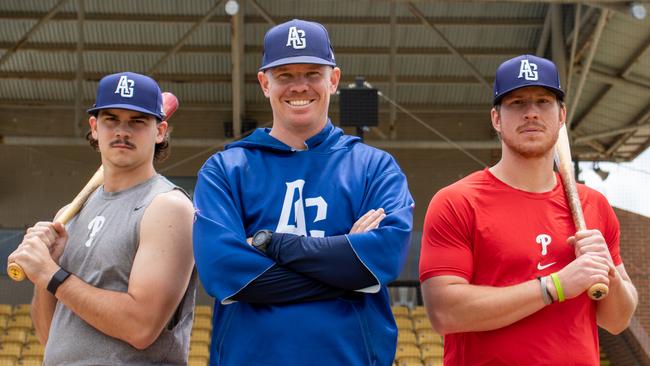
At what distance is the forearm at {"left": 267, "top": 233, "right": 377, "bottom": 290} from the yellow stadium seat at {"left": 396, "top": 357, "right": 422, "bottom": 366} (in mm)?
9263

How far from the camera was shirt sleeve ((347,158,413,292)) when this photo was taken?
2.62 meters

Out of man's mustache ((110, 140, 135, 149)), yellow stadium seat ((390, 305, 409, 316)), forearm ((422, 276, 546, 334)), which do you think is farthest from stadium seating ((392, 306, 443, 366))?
man's mustache ((110, 140, 135, 149))

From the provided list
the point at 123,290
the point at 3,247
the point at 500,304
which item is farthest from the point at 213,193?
the point at 3,247

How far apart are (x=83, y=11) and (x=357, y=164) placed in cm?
1183

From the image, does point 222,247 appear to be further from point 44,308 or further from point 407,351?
point 407,351

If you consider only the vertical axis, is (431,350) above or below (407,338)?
below

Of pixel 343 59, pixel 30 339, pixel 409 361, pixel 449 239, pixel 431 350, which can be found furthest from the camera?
pixel 343 59

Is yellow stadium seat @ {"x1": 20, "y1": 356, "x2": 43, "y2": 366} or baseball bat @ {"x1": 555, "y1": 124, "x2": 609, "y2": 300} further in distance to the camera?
yellow stadium seat @ {"x1": 20, "y1": 356, "x2": 43, "y2": 366}

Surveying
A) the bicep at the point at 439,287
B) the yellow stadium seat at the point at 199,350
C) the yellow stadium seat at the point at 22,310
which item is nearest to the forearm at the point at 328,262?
the bicep at the point at 439,287

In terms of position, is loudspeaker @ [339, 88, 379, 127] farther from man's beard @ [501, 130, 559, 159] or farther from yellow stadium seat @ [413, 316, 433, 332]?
man's beard @ [501, 130, 559, 159]

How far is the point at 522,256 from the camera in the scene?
289cm

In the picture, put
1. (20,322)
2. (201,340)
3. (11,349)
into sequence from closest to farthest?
(11,349)
(201,340)
(20,322)

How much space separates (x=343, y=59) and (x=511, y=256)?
1241cm

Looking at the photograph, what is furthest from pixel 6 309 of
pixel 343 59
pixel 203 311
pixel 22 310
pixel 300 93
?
pixel 300 93
